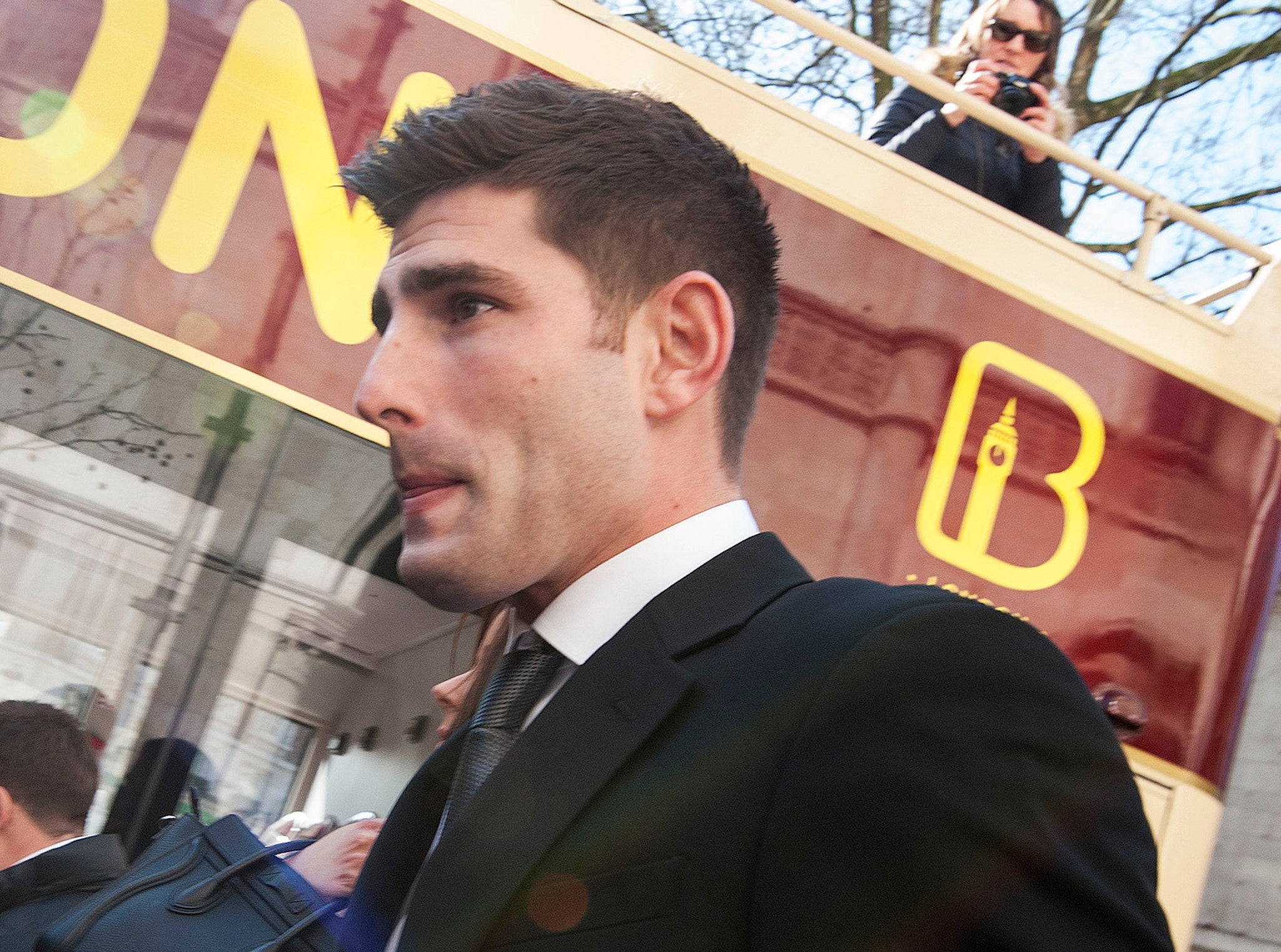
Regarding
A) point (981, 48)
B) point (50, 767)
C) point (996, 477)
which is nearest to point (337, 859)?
point (50, 767)

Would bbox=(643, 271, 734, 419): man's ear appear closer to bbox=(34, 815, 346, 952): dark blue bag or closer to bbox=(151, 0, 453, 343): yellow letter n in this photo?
bbox=(34, 815, 346, 952): dark blue bag

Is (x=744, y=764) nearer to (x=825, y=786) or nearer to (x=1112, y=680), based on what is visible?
(x=825, y=786)

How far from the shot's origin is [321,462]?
2557mm

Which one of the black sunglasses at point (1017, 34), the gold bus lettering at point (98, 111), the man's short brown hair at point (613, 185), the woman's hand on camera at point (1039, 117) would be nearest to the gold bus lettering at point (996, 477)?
the woman's hand on camera at point (1039, 117)

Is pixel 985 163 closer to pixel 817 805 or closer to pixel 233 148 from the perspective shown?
pixel 233 148

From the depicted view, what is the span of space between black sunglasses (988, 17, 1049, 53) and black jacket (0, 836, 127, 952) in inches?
118

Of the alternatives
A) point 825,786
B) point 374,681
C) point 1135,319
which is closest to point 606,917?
point 825,786

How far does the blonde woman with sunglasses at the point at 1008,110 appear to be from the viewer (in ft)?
10.9

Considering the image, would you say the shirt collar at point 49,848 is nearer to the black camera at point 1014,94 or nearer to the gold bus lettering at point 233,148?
the gold bus lettering at point 233,148

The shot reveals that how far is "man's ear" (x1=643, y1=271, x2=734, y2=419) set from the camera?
1238mm

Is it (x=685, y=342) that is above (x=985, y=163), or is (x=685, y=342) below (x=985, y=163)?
below

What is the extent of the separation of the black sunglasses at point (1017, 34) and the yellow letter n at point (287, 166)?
1666 millimetres

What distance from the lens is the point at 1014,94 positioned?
3352 mm

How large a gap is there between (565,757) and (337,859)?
0.97m
